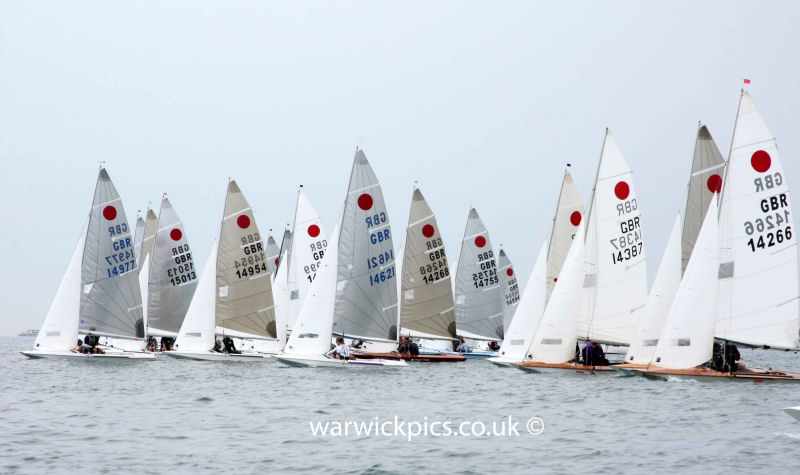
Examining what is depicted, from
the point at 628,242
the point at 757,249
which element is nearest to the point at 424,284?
the point at 628,242

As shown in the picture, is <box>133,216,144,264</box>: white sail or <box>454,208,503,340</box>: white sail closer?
<box>454,208,503,340</box>: white sail

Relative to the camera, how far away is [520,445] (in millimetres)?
18781

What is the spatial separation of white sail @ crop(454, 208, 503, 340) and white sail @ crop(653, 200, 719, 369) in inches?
877

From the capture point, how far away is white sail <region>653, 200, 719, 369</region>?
A: 28.4m

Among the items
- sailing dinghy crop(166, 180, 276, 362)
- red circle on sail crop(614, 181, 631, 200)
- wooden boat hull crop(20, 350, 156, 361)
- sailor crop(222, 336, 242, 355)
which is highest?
red circle on sail crop(614, 181, 631, 200)

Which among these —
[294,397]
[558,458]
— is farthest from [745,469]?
[294,397]

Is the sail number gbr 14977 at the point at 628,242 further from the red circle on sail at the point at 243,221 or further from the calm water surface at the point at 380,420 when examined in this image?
the red circle on sail at the point at 243,221

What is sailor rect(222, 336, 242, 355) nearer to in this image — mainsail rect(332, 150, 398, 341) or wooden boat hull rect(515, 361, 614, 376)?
mainsail rect(332, 150, 398, 341)

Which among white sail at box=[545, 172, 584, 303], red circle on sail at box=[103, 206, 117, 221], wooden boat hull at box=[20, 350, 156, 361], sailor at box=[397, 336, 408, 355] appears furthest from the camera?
white sail at box=[545, 172, 584, 303]

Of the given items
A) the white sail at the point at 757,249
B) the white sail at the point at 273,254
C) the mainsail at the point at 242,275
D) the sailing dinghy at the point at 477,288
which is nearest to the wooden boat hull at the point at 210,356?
the mainsail at the point at 242,275

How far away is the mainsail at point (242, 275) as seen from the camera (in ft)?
142

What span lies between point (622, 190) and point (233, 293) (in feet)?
57.6

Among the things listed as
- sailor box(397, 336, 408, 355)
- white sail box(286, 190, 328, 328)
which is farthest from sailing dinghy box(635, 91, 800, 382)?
white sail box(286, 190, 328, 328)

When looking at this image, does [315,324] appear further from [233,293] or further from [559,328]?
[559,328]
